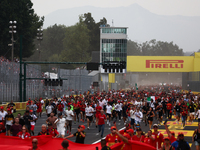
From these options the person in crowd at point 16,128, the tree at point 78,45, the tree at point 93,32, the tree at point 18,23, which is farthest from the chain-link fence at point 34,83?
the tree at point 93,32

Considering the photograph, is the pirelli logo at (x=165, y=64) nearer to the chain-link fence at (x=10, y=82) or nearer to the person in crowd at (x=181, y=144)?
the chain-link fence at (x=10, y=82)

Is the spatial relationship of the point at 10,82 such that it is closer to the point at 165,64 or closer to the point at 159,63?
the point at 159,63

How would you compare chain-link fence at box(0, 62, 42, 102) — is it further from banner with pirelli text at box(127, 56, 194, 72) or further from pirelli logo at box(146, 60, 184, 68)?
pirelli logo at box(146, 60, 184, 68)

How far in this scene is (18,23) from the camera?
67.1 metres

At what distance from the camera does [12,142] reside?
1345 cm

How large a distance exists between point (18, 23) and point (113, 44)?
29.6 meters

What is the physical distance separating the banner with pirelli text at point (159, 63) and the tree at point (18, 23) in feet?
96.2

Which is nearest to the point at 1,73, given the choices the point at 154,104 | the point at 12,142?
the point at 154,104

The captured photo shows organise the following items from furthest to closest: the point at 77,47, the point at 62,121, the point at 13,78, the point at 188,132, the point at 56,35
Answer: the point at 56,35, the point at 77,47, the point at 13,78, the point at 188,132, the point at 62,121

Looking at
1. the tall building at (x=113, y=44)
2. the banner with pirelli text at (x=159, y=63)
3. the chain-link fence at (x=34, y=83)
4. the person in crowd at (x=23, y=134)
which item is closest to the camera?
the person in crowd at (x=23, y=134)

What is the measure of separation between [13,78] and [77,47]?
87858 mm

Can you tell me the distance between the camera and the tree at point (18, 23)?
64.2 meters

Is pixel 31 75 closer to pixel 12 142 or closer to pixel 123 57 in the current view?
pixel 12 142

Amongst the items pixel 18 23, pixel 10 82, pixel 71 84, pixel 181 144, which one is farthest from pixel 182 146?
pixel 18 23
